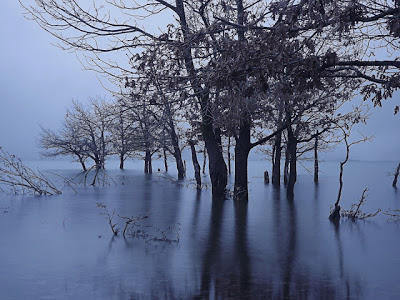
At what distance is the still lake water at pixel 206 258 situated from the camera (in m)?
Answer: 9.12

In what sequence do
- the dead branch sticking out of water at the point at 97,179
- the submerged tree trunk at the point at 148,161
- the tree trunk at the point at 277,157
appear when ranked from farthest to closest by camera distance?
the submerged tree trunk at the point at 148,161 → the tree trunk at the point at 277,157 → the dead branch sticking out of water at the point at 97,179

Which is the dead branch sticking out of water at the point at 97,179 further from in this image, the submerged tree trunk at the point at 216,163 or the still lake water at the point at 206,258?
the still lake water at the point at 206,258

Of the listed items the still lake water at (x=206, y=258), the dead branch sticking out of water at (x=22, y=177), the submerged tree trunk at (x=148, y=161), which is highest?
the submerged tree trunk at (x=148, y=161)

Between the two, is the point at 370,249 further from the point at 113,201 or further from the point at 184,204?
the point at 113,201

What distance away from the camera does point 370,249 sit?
47.6ft

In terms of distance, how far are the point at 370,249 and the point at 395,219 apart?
887 cm

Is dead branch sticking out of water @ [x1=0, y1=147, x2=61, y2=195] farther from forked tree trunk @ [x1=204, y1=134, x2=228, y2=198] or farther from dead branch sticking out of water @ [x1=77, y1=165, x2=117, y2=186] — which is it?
forked tree trunk @ [x1=204, y1=134, x2=228, y2=198]

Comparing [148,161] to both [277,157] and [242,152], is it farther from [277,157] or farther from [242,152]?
[242,152]

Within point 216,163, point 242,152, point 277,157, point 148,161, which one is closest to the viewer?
point 242,152

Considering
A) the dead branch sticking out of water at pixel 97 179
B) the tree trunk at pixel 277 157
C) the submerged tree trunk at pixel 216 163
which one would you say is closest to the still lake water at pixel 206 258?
the submerged tree trunk at pixel 216 163

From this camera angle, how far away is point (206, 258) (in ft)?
40.6

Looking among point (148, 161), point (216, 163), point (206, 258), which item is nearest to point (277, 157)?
point (216, 163)

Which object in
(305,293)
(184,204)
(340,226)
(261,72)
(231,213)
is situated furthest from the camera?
(184,204)

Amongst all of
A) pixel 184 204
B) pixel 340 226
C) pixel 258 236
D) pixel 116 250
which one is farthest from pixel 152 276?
pixel 184 204
